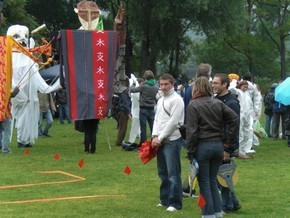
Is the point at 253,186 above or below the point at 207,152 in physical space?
below

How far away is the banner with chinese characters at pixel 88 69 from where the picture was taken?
1727 cm

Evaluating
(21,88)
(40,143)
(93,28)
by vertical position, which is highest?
(93,28)

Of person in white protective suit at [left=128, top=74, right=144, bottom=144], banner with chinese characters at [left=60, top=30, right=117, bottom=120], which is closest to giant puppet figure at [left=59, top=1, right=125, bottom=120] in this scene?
banner with chinese characters at [left=60, top=30, right=117, bottom=120]

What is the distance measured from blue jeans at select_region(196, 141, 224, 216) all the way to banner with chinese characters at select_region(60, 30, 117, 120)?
8.28m

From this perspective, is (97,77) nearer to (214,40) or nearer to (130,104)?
(130,104)

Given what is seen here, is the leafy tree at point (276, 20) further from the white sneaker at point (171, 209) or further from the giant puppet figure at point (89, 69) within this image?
the white sneaker at point (171, 209)

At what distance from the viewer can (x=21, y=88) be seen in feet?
62.4

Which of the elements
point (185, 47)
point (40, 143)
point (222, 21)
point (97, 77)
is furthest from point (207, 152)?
Answer: point (185, 47)

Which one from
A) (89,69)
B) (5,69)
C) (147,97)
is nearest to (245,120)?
(147,97)

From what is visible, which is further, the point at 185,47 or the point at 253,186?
the point at 185,47

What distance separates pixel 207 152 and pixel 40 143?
1270cm

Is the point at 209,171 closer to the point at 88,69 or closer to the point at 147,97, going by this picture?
the point at 88,69

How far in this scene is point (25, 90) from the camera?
1919cm

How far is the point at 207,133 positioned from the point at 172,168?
130 cm
